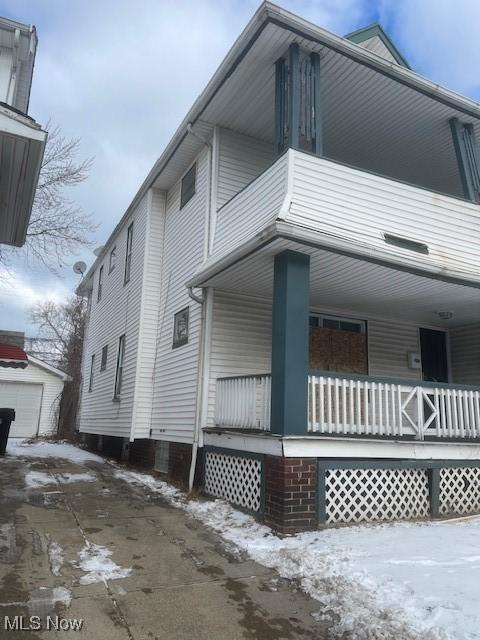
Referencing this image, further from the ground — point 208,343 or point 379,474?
point 208,343

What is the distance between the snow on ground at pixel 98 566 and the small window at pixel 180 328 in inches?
198

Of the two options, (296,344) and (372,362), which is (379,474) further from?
(372,362)

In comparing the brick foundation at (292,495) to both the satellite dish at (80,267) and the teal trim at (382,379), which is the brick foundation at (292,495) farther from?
the satellite dish at (80,267)

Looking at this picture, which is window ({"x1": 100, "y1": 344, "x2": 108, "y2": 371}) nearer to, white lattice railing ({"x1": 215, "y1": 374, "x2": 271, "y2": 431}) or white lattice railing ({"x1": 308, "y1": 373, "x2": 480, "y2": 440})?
white lattice railing ({"x1": 215, "y1": 374, "x2": 271, "y2": 431})

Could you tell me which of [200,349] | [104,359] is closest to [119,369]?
[104,359]

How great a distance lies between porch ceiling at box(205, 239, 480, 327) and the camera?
7.44m

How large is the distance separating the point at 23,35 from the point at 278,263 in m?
5.16

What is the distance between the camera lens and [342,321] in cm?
1043

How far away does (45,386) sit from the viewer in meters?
23.7

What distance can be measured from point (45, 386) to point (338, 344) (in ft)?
57.8

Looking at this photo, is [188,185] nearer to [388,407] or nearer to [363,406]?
[363,406]

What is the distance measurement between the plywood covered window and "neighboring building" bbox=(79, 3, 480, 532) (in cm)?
4

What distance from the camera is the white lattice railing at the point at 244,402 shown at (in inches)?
278

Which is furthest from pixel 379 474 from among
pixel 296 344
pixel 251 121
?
pixel 251 121
